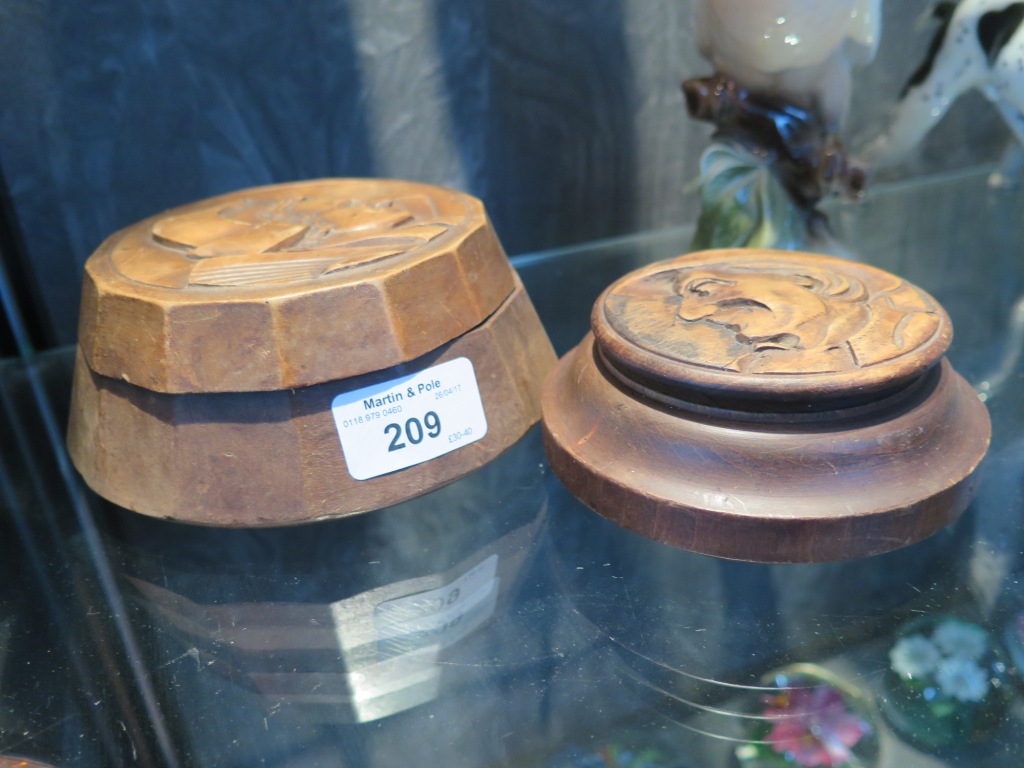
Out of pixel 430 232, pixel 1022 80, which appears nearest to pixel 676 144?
pixel 1022 80

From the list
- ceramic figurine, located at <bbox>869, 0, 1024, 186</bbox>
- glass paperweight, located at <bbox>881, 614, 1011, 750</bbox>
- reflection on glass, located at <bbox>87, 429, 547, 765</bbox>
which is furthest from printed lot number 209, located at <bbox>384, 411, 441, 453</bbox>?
ceramic figurine, located at <bbox>869, 0, 1024, 186</bbox>

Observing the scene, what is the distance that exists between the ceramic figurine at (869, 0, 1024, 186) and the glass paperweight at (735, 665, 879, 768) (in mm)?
931

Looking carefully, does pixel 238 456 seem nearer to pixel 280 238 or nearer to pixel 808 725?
pixel 280 238

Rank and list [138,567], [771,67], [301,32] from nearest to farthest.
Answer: [138,567], [771,67], [301,32]

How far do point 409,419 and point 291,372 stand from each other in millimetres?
106

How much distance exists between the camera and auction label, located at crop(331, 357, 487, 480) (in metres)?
0.67

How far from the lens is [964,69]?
3.84 feet

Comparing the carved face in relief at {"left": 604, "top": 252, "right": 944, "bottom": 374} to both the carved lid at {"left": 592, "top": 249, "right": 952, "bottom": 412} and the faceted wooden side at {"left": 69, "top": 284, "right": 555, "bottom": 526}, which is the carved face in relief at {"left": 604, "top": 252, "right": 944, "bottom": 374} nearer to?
the carved lid at {"left": 592, "top": 249, "right": 952, "bottom": 412}

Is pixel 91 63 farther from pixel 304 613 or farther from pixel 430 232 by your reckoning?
pixel 304 613

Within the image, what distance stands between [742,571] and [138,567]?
0.53 meters

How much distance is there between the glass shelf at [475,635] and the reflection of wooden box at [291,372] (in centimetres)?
8

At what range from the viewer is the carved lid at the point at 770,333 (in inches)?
23.2

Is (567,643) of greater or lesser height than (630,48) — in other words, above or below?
below

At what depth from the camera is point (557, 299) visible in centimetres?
117
